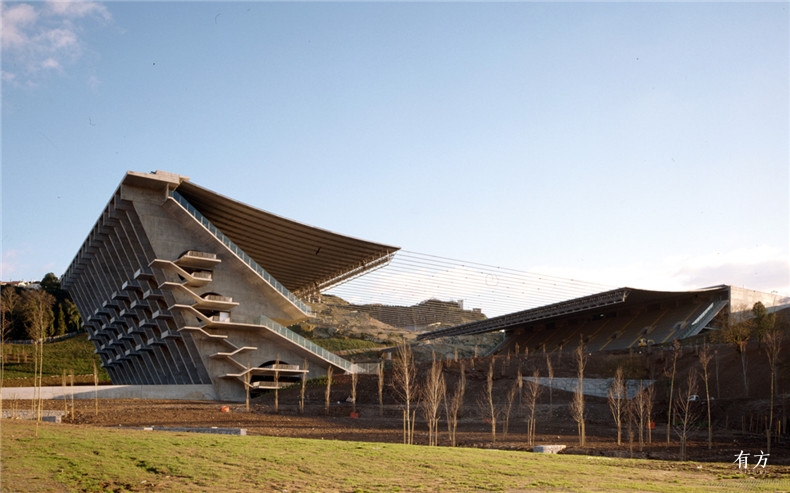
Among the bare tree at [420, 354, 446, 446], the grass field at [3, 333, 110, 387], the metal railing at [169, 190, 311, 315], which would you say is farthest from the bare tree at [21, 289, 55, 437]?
the bare tree at [420, 354, 446, 446]

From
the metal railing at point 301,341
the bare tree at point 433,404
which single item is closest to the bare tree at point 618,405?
the bare tree at point 433,404

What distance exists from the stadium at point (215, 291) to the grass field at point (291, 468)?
31304 millimetres

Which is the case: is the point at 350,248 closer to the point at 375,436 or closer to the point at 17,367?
the point at 375,436

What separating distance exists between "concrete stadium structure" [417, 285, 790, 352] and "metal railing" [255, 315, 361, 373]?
19.6 m

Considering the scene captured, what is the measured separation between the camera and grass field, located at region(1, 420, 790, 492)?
15.0 metres

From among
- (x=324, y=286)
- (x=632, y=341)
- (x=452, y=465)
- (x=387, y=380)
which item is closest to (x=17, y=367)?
(x=324, y=286)

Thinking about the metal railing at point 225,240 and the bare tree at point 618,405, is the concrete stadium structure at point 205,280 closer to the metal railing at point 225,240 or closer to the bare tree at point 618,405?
the metal railing at point 225,240

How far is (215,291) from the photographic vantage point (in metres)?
56.0

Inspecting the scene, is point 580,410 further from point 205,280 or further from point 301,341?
point 205,280

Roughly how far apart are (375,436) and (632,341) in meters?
44.0

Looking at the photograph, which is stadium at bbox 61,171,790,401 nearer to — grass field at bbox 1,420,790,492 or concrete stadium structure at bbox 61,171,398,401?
concrete stadium structure at bbox 61,171,398,401

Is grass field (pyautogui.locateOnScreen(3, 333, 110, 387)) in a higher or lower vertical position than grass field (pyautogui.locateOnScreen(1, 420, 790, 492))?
lower

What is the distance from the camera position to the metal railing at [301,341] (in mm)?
56125

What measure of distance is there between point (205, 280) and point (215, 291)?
2048mm
